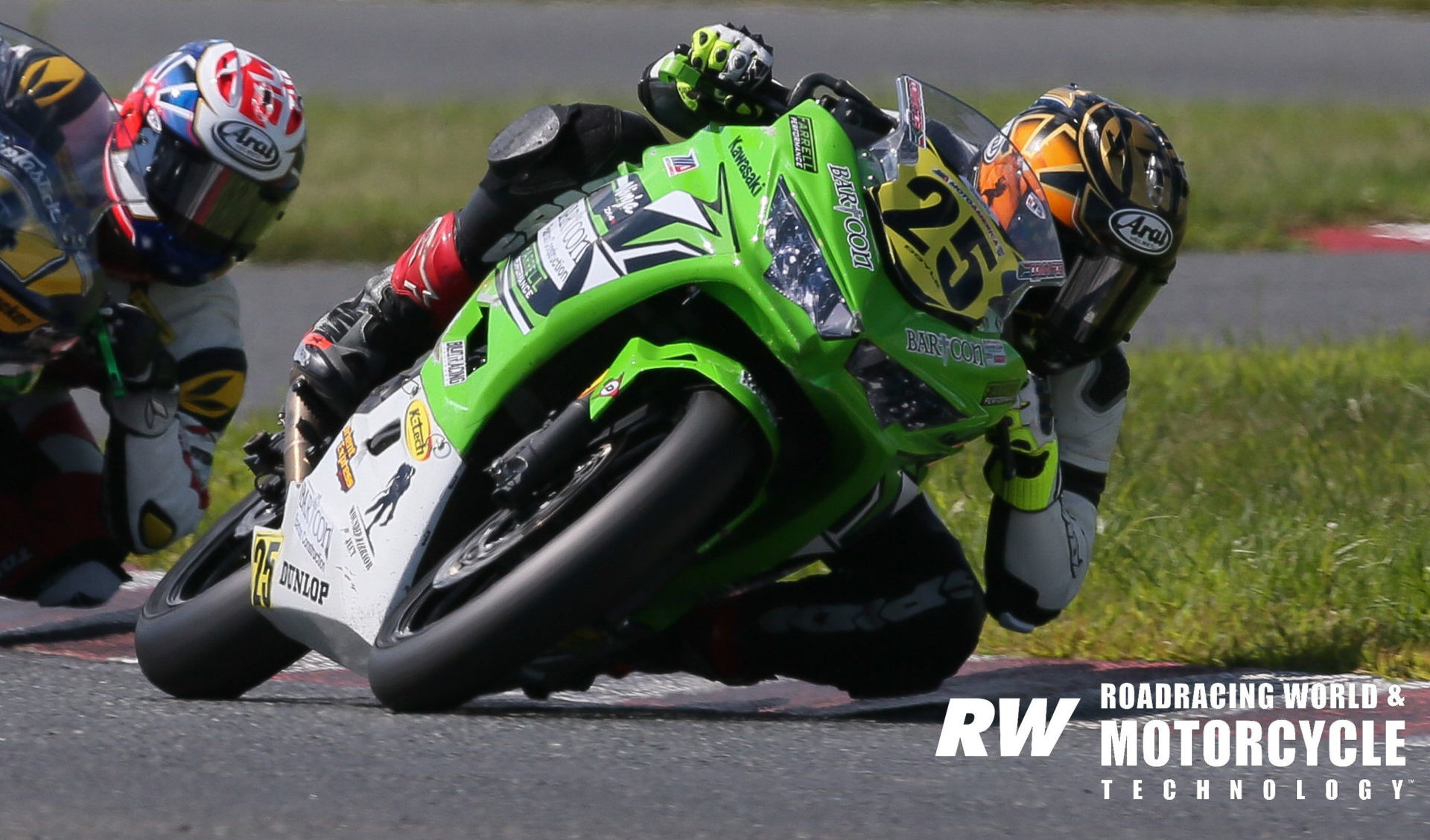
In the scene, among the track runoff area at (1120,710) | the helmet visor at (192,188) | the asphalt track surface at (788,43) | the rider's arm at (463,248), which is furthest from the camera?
the asphalt track surface at (788,43)

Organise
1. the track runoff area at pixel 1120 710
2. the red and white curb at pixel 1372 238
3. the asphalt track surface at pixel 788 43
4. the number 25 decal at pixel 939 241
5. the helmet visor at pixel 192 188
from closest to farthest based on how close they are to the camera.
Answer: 1. the track runoff area at pixel 1120 710
2. the number 25 decal at pixel 939 241
3. the helmet visor at pixel 192 188
4. the red and white curb at pixel 1372 238
5. the asphalt track surface at pixel 788 43

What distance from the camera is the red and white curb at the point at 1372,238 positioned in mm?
10672

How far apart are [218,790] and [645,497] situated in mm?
773

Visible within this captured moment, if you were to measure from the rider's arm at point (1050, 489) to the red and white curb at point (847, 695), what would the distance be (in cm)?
23

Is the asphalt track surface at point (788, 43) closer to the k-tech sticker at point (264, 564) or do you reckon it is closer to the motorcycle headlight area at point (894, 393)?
the k-tech sticker at point (264, 564)

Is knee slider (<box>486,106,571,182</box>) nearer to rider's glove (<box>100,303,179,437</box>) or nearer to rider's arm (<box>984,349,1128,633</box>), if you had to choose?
rider's arm (<box>984,349,1128,633</box>)

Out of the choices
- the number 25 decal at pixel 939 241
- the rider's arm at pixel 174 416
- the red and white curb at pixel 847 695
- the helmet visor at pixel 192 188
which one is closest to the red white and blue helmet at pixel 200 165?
the helmet visor at pixel 192 188

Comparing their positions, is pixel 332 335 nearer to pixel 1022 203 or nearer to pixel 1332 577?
pixel 1022 203

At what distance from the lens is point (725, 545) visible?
12.1 ft

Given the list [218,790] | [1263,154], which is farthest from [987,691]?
[1263,154]

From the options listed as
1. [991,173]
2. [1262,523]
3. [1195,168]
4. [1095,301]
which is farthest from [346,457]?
[1195,168]

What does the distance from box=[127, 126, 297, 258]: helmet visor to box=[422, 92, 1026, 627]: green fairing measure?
4.56 feet

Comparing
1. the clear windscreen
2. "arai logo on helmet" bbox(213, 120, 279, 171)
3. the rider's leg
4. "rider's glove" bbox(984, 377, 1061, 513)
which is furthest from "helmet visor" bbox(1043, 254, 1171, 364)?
the rider's leg

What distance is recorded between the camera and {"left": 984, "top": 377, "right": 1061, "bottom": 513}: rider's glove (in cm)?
393
